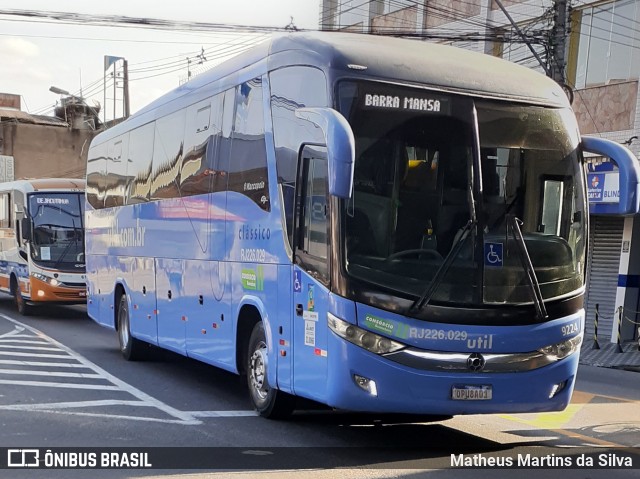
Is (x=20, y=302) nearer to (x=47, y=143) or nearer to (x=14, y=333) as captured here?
(x=14, y=333)

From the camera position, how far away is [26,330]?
19734 mm

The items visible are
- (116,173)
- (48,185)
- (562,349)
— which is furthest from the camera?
(48,185)

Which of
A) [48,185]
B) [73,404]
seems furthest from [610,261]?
[73,404]

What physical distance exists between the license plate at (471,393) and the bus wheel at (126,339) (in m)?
8.06

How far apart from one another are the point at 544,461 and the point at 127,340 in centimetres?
867

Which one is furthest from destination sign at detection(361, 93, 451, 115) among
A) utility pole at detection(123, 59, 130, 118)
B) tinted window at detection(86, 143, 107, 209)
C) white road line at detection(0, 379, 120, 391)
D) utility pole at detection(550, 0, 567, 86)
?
utility pole at detection(123, 59, 130, 118)

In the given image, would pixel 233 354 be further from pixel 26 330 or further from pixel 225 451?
pixel 26 330

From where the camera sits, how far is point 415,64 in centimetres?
802

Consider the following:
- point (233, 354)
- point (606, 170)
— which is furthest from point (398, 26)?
point (233, 354)

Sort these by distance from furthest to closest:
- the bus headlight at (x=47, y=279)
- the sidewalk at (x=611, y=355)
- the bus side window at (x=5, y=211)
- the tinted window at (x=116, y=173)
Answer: the bus side window at (x=5, y=211)
the bus headlight at (x=47, y=279)
the sidewalk at (x=611, y=355)
the tinted window at (x=116, y=173)

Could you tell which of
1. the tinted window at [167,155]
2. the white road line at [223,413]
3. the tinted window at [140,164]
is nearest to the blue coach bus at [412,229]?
the white road line at [223,413]

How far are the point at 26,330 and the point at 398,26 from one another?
15444 millimetres

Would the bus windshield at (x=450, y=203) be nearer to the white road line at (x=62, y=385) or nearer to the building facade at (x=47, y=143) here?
the white road line at (x=62, y=385)

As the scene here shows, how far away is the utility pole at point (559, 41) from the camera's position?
1884 cm
